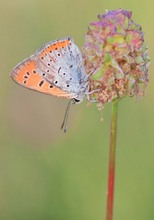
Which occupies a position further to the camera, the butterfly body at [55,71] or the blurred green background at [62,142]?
the blurred green background at [62,142]

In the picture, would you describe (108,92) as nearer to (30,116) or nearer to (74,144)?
(74,144)

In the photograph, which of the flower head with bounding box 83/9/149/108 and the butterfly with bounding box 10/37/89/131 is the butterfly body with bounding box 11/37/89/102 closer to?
the butterfly with bounding box 10/37/89/131

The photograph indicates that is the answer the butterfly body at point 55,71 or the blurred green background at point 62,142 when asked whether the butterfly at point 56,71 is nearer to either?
the butterfly body at point 55,71

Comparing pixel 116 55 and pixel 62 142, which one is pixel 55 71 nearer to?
pixel 116 55

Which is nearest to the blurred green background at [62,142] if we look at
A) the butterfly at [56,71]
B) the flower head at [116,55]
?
the butterfly at [56,71]

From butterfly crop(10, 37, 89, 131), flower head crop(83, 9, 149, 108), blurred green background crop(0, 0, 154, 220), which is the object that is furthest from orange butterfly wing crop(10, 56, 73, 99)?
blurred green background crop(0, 0, 154, 220)

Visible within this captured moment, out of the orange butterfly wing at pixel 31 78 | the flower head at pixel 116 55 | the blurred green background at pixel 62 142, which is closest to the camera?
the flower head at pixel 116 55

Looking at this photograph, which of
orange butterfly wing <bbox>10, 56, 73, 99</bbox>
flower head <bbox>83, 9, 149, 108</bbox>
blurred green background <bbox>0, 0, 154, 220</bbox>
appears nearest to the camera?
flower head <bbox>83, 9, 149, 108</bbox>
